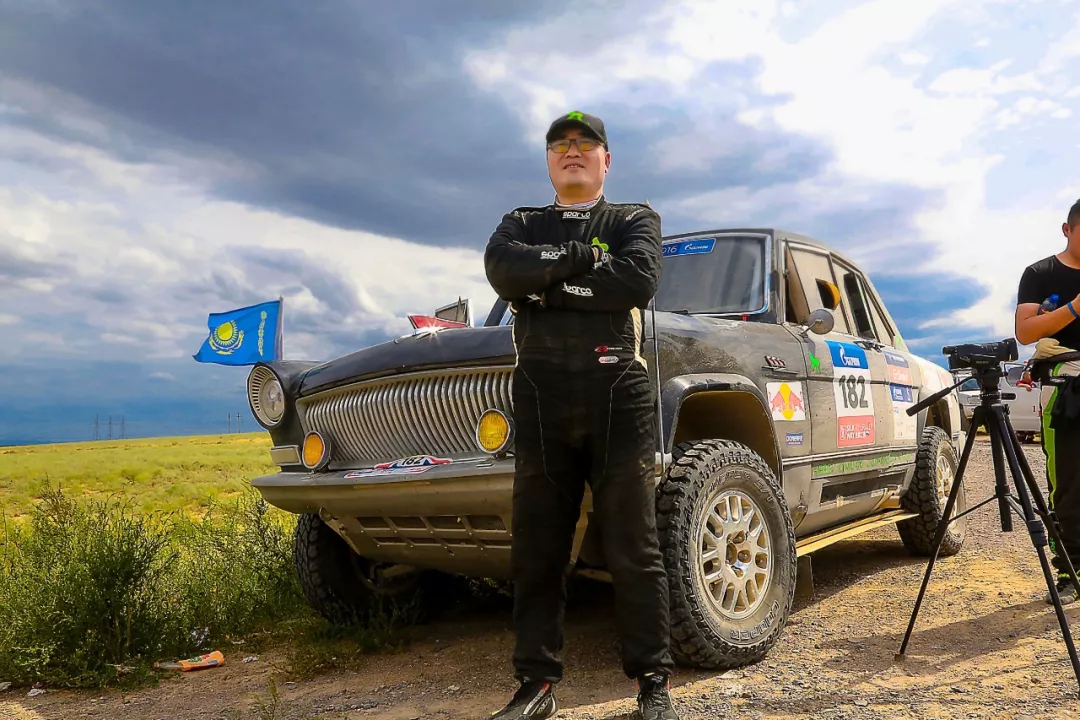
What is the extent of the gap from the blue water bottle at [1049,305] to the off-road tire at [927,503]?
185cm

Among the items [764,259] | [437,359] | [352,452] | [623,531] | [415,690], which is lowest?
[415,690]

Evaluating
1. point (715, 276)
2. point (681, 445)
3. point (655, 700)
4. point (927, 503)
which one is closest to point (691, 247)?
point (715, 276)

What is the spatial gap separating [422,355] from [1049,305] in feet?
10.2

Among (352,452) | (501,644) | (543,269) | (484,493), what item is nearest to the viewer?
(543,269)

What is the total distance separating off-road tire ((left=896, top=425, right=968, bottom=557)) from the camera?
601 centimetres

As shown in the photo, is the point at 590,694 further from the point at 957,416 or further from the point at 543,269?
the point at 957,416

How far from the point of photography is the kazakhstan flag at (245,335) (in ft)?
17.5

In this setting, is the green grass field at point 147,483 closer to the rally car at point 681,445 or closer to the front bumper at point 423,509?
the rally car at point 681,445

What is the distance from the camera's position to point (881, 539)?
7.32 metres

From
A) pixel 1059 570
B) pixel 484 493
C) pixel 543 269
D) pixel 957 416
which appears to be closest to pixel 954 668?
pixel 1059 570

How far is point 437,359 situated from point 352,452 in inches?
29.6

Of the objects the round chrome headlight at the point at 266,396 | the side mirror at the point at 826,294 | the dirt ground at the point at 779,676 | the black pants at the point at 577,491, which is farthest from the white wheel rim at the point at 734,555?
the round chrome headlight at the point at 266,396

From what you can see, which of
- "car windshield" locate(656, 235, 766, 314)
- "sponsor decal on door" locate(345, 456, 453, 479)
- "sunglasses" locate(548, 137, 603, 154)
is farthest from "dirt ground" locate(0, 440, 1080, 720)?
"sunglasses" locate(548, 137, 603, 154)

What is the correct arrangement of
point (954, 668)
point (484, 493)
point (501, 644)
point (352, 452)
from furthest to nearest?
point (501, 644) < point (352, 452) < point (954, 668) < point (484, 493)
